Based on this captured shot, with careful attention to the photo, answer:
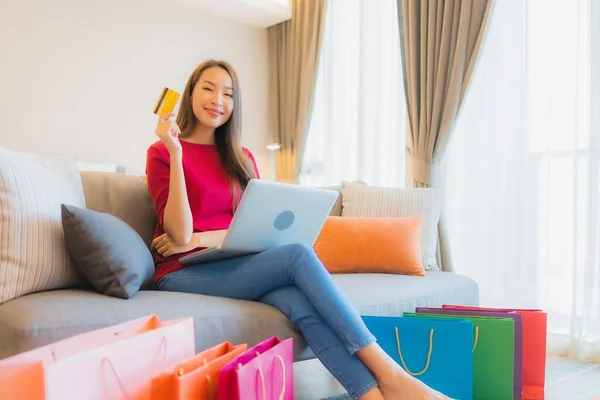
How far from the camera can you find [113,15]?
3.76 metres

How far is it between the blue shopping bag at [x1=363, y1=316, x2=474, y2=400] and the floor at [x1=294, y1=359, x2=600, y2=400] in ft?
1.11

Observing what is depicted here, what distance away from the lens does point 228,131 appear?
2094 mm

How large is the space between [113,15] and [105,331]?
3.08m

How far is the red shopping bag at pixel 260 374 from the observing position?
3.95 ft

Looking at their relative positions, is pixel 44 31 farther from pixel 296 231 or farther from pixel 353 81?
pixel 296 231

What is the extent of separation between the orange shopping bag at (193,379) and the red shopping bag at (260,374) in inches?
1.3

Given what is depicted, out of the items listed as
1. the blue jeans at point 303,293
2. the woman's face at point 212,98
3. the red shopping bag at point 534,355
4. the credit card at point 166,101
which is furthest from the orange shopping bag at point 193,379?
the red shopping bag at point 534,355

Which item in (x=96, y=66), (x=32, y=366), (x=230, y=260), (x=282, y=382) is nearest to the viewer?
(x=32, y=366)

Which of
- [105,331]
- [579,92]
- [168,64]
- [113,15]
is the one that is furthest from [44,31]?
[579,92]

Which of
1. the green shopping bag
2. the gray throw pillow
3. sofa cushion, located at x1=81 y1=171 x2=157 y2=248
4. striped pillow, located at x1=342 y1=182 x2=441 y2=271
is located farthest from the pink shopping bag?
striped pillow, located at x1=342 y1=182 x2=441 y2=271

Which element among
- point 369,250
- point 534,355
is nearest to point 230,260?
point 369,250

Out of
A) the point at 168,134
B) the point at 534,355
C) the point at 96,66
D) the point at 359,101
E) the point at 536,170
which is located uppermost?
the point at 96,66

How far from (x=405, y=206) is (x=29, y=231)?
172 cm

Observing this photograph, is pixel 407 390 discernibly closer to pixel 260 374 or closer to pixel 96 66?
pixel 260 374
